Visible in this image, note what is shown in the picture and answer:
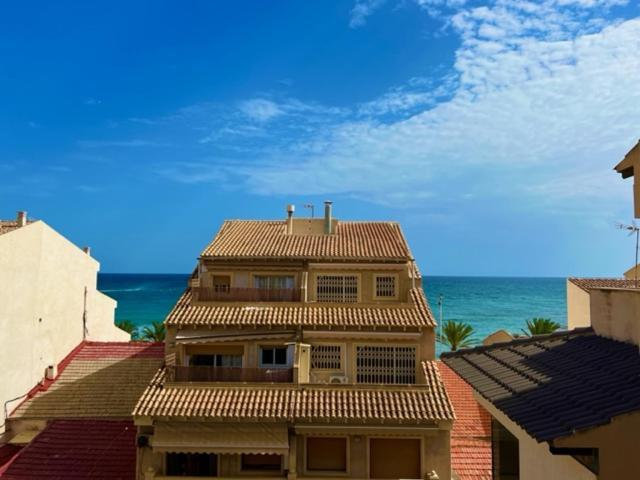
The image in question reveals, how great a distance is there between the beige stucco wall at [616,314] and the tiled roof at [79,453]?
20.4 metres

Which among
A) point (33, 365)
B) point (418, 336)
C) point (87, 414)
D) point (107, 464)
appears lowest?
point (107, 464)

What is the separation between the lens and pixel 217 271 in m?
26.3

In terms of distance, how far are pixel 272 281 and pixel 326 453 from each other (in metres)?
8.99

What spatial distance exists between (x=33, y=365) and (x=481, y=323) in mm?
111371

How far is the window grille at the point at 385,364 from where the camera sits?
2294cm

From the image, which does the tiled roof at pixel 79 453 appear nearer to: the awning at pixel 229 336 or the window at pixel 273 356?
the awning at pixel 229 336

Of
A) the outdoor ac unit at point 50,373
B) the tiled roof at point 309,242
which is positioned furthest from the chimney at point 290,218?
the outdoor ac unit at point 50,373

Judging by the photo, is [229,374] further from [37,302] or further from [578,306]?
[578,306]

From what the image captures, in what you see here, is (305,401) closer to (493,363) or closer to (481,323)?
(493,363)

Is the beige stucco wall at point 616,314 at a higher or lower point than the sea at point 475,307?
lower

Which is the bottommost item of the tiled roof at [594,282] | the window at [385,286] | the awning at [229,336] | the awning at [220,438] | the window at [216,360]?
the awning at [220,438]

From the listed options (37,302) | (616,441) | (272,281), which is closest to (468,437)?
(272,281)

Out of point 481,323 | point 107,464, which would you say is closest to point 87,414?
point 107,464

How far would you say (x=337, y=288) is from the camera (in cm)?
2602
